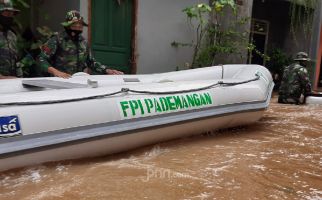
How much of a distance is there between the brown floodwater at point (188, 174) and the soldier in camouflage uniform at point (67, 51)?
134 cm

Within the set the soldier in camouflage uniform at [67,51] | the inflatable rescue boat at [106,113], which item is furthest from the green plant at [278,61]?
the soldier in camouflage uniform at [67,51]

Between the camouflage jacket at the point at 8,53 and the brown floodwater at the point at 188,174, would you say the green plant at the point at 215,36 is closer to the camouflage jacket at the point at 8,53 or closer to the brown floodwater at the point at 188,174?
A: the brown floodwater at the point at 188,174

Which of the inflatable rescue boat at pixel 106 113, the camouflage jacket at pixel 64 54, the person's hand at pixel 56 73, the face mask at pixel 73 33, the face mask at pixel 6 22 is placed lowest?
the inflatable rescue boat at pixel 106 113

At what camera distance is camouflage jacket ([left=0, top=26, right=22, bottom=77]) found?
145 inches

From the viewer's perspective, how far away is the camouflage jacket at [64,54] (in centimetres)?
403

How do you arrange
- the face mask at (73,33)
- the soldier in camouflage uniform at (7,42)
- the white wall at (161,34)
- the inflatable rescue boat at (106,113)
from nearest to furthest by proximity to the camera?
the inflatable rescue boat at (106,113), the soldier in camouflage uniform at (7,42), the face mask at (73,33), the white wall at (161,34)

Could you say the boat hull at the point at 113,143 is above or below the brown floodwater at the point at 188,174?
above

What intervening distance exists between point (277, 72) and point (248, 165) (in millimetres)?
7188

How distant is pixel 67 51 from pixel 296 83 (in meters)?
4.32

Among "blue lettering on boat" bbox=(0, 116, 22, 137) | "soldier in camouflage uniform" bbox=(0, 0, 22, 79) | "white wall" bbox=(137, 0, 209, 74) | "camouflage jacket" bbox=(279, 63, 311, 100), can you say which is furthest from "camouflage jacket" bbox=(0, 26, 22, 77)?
"camouflage jacket" bbox=(279, 63, 311, 100)

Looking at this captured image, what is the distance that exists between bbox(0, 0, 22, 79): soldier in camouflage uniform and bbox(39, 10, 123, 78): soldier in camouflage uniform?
30 centimetres

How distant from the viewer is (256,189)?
8.52 ft

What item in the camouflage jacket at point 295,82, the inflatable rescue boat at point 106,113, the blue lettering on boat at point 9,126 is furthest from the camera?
the camouflage jacket at point 295,82

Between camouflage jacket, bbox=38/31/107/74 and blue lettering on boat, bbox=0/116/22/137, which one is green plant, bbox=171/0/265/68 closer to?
camouflage jacket, bbox=38/31/107/74
